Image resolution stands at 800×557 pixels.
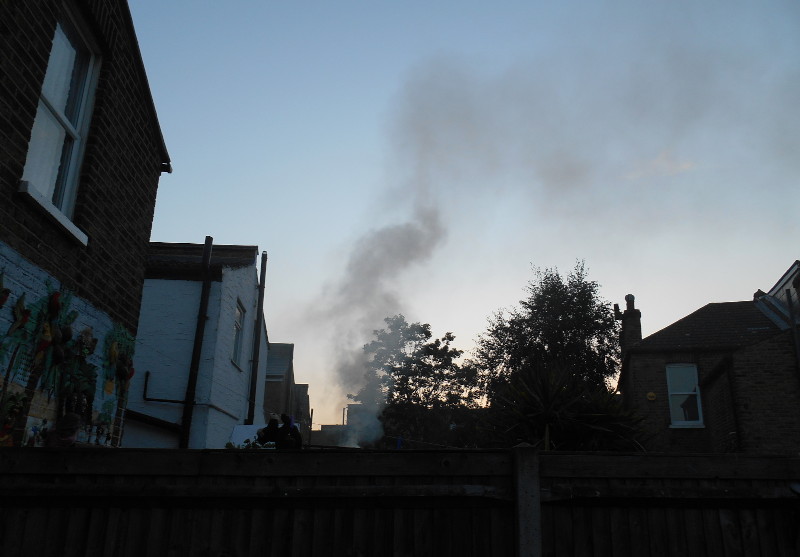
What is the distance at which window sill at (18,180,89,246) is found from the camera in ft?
15.7

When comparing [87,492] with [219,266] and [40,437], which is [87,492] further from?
[219,266]

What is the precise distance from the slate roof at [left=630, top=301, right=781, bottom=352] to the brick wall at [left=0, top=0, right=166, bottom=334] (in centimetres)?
1806

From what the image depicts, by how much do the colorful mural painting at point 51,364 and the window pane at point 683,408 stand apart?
18.5 metres

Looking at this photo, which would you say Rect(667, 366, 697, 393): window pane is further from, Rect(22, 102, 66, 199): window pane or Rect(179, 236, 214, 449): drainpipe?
Rect(22, 102, 66, 199): window pane

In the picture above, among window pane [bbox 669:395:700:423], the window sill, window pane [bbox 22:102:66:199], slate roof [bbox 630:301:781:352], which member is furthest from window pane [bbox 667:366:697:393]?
window pane [bbox 22:102:66:199]

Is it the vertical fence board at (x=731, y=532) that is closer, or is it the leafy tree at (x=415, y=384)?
the vertical fence board at (x=731, y=532)

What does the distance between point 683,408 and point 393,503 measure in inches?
759

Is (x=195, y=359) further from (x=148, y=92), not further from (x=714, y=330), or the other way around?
(x=714, y=330)

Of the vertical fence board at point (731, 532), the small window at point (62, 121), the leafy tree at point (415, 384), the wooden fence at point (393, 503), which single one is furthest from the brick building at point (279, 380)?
the vertical fence board at point (731, 532)

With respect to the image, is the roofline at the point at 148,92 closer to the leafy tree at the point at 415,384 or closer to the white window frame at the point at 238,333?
the white window frame at the point at 238,333

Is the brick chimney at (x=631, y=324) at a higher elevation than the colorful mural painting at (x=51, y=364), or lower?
higher

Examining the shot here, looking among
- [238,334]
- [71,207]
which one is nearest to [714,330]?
[238,334]

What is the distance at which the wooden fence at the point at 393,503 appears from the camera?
3.71m

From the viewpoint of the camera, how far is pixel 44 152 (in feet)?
17.9
